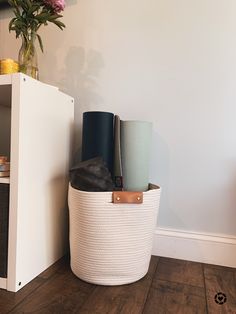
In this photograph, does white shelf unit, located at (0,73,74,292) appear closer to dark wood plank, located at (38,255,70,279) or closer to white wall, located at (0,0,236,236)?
dark wood plank, located at (38,255,70,279)

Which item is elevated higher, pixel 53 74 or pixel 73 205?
pixel 53 74

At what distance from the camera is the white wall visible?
3.45 feet

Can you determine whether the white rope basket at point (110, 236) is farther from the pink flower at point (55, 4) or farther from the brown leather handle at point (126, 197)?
the pink flower at point (55, 4)

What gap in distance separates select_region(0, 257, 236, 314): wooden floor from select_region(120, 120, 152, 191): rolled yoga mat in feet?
1.10

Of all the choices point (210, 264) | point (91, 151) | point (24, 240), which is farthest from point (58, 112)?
point (210, 264)

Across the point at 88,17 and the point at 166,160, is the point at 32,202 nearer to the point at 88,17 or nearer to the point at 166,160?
the point at 166,160

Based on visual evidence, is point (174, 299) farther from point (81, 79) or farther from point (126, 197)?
point (81, 79)

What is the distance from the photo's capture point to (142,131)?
3.21 feet

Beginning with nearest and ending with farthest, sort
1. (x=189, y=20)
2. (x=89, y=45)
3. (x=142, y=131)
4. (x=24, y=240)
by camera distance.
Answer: (x=24, y=240)
(x=142, y=131)
(x=189, y=20)
(x=89, y=45)

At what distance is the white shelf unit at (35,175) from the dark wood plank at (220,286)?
22.2 inches

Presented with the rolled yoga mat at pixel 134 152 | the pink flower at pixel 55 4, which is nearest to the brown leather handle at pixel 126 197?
the rolled yoga mat at pixel 134 152

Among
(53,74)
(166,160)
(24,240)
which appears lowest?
(24,240)

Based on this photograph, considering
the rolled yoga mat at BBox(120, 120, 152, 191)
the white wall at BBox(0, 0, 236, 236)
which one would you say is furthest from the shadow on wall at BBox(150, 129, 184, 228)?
the rolled yoga mat at BBox(120, 120, 152, 191)

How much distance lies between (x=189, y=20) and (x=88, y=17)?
0.45 meters
